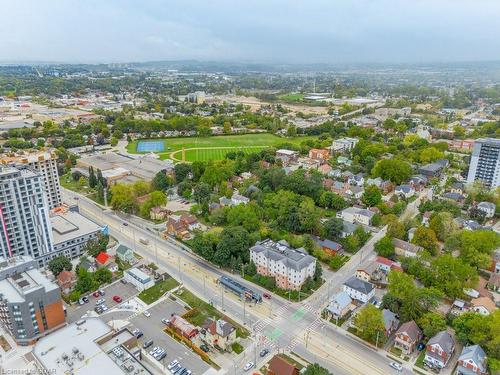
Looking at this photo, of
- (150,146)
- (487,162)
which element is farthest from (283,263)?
(150,146)

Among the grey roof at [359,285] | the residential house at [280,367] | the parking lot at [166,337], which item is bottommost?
the parking lot at [166,337]

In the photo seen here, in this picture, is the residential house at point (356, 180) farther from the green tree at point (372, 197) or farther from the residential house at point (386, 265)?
the residential house at point (386, 265)

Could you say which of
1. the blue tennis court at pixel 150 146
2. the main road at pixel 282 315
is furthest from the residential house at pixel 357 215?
the blue tennis court at pixel 150 146

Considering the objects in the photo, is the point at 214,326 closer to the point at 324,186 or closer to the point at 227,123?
the point at 324,186

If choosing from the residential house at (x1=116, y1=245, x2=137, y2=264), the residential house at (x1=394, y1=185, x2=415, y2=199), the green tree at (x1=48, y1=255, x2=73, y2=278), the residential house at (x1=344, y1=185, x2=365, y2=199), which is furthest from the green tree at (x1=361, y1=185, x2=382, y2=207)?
the green tree at (x1=48, y1=255, x2=73, y2=278)

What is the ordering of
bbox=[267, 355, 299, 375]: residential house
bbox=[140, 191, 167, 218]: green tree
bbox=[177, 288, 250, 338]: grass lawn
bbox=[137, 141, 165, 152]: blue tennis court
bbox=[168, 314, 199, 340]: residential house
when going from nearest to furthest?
bbox=[267, 355, 299, 375]: residential house
bbox=[168, 314, 199, 340]: residential house
bbox=[177, 288, 250, 338]: grass lawn
bbox=[140, 191, 167, 218]: green tree
bbox=[137, 141, 165, 152]: blue tennis court

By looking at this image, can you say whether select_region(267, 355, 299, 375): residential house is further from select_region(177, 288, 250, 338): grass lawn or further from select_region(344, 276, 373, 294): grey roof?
select_region(344, 276, 373, 294): grey roof

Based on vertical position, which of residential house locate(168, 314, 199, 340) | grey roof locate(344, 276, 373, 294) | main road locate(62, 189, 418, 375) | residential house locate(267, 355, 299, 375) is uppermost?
grey roof locate(344, 276, 373, 294)
